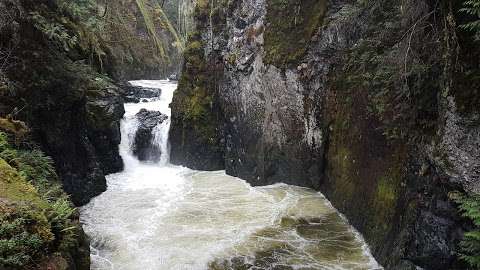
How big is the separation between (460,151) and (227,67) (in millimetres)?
10825

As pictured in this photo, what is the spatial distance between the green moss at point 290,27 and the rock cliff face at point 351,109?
0.13 ft

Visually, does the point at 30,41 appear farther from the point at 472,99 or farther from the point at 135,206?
the point at 472,99

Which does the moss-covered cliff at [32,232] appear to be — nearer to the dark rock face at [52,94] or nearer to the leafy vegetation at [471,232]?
the dark rock face at [52,94]

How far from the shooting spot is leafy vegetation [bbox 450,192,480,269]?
490 centimetres

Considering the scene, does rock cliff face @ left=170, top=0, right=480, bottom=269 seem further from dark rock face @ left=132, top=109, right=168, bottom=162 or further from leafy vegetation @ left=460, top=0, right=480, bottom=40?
dark rock face @ left=132, top=109, right=168, bottom=162

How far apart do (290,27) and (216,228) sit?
6837 millimetres

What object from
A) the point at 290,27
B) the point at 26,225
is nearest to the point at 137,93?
the point at 290,27

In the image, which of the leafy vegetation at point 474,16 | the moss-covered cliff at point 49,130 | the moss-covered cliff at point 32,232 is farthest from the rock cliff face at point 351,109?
the moss-covered cliff at point 32,232

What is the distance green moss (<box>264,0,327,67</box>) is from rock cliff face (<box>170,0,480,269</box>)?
0.04 meters

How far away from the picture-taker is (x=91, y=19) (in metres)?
11.0

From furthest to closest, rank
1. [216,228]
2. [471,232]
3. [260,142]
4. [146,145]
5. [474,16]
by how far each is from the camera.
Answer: [146,145], [260,142], [216,228], [474,16], [471,232]

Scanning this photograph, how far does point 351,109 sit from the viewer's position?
1045 centimetres

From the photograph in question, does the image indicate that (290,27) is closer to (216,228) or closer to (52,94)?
(216,228)

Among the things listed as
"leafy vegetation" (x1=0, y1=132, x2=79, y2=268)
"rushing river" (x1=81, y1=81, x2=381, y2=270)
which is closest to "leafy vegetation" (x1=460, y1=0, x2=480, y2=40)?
"rushing river" (x1=81, y1=81, x2=381, y2=270)
